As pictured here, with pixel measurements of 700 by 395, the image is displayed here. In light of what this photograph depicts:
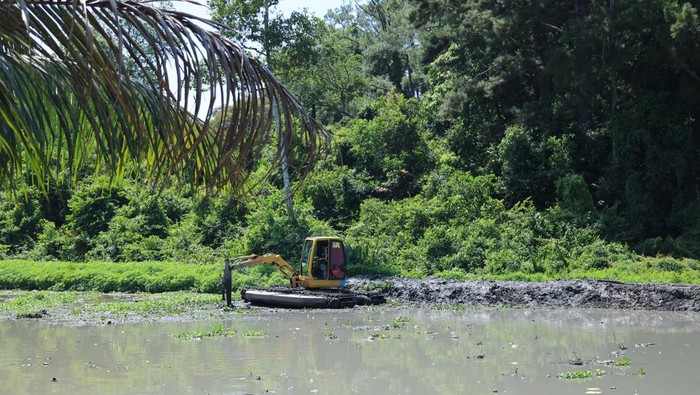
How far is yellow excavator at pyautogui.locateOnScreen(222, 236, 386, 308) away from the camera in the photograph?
25297mm

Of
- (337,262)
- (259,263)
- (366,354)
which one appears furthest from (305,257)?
(366,354)

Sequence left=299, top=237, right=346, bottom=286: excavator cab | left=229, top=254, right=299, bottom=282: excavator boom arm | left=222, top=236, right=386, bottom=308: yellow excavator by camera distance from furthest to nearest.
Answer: left=299, top=237, right=346, bottom=286: excavator cab, left=229, top=254, right=299, bottom=282: excavator boom arm, left=222, top=236, right=386, bottom=308: yellow excavator

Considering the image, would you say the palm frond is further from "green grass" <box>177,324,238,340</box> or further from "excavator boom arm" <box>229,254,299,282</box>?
"excavator boom arm" <box>229,254,299,282</box>

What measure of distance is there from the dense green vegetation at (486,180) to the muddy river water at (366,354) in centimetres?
615

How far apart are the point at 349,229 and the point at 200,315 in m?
13.4

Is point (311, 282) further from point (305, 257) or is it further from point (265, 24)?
point (265, 24)

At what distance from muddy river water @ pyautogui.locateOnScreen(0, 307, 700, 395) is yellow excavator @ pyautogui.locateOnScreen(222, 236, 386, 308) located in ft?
4.21

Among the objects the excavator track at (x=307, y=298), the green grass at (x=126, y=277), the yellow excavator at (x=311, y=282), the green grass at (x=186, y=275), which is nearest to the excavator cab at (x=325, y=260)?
the yellow excavator at (x=311, y=282)

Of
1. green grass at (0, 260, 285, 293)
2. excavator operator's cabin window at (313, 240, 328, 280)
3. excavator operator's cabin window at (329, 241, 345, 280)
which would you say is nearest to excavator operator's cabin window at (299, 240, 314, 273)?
excavator operator's cabin window at (313, 240, 328, 280)

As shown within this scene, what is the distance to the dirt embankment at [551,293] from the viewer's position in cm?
2402

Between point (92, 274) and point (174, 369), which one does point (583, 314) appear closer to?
point (174, 369)

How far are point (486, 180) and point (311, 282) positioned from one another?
12065 mm

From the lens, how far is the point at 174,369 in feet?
51.0

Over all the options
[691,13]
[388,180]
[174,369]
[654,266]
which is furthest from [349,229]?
[174,369]
